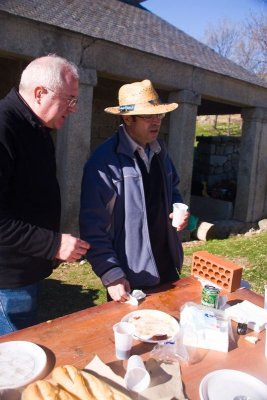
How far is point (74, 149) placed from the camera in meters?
6.05

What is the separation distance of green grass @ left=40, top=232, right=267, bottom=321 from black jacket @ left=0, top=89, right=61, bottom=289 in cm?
251

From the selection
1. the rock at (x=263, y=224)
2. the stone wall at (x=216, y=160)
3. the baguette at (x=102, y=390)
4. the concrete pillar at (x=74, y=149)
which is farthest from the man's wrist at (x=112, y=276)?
the stone wall at (x=216, y=160)

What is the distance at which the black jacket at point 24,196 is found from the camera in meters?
1.95

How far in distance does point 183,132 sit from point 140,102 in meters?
5.28

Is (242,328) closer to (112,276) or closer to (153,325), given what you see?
(153,325)

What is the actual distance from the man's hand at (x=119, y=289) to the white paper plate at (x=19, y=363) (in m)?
0.62

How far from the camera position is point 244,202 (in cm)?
940

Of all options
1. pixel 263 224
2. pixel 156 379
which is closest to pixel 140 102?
pixel 156 379

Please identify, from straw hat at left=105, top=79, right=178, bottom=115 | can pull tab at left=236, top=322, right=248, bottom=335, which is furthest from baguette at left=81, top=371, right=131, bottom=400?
straw hat at left=105, top=79, right=178, bottom=115

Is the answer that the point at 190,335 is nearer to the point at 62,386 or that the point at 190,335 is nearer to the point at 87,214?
the point at 62,386

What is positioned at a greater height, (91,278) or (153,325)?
(153,325)

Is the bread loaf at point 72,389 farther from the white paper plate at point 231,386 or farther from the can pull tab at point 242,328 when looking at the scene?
the can pull tab at point 242,328

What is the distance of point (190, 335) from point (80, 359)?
1.73 feet

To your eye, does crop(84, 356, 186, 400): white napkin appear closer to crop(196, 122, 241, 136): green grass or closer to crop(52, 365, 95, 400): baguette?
crop(52, 365, 95, 400): baguette
